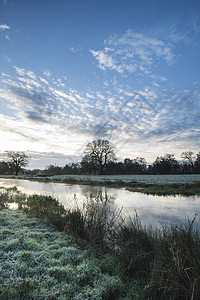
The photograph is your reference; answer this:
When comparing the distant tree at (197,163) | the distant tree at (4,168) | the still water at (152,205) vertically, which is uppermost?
the distant tree at (197,163)

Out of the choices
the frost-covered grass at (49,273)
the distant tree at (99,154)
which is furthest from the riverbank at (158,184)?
the distant tree at (99,154)

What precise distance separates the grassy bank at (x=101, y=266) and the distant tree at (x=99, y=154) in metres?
57.7

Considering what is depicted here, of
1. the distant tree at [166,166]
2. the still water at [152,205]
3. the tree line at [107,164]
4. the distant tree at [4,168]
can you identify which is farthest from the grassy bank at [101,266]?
the distant tree at [4,168]

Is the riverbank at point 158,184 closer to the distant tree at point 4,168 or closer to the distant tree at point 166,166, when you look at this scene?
the distant tree at point 166,166

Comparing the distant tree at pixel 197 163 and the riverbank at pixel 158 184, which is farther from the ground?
the distant tree at pixel 197 163

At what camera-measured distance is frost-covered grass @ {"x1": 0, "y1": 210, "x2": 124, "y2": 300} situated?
316 cm

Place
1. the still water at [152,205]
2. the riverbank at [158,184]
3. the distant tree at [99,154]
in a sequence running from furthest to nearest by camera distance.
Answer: the distant tree at [99,154], the riverbank at [158,184], the still water at [152,205]

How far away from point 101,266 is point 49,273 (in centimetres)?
123

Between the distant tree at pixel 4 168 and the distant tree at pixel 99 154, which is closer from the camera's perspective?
the distant tree at pixel 99 154

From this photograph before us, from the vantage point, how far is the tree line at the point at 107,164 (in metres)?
65.1

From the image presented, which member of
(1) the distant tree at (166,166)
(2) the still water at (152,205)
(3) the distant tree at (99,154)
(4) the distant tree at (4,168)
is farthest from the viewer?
(4) the distant tree at (4,168)

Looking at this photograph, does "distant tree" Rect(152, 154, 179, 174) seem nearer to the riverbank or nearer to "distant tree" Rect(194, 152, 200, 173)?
"distant tree" Rect(194, 152, 200, 173)

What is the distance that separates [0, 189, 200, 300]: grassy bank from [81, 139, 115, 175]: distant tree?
5773cm

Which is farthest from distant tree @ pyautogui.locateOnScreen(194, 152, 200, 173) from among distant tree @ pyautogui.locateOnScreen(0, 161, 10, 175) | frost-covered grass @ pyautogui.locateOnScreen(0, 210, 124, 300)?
frost-covered grass @ pyautogui.locateOnScreen(0, 210, 124, 300)
